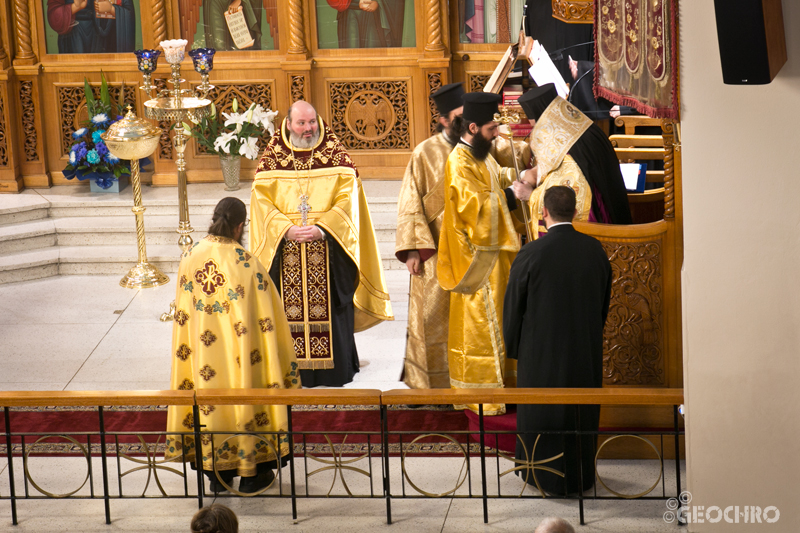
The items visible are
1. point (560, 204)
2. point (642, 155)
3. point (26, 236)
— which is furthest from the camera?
point (26, 236)

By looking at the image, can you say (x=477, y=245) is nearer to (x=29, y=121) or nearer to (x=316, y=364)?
(x=316, y=364)

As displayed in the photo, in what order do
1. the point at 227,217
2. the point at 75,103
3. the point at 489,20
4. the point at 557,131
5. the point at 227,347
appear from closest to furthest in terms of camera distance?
the point at 227,217, the point at 227,347, the point at 557,131, the point at 489,20, the point at 75,103

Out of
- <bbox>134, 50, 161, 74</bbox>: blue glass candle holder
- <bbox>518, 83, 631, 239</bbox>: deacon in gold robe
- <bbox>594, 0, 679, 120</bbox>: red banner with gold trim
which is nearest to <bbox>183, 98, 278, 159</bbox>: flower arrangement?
<bbox>134, 50, 161, 74</bbox>: blue glass candle holder

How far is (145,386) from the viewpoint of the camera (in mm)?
7320

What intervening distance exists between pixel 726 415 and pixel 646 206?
275 centimetres

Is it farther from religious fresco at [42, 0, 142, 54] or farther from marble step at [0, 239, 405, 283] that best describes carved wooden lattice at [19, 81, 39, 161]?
marble step at [0, 239, 405, 283]

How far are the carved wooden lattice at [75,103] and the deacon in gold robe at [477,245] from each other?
5347mm

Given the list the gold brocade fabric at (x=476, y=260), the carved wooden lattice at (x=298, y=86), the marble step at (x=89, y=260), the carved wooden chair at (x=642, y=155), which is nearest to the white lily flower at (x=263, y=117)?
the carved wooden lattice at (x=298, y=86)

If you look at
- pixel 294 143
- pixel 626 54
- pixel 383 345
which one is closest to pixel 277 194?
pixel 294 143

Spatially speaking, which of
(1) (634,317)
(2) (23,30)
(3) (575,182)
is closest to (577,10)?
(3) (575,182)

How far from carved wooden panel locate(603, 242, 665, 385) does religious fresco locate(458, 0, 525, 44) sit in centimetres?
508

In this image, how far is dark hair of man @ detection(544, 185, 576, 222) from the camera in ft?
17.4

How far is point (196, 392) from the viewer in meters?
5.19

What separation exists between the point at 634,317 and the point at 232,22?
20.6 feet
